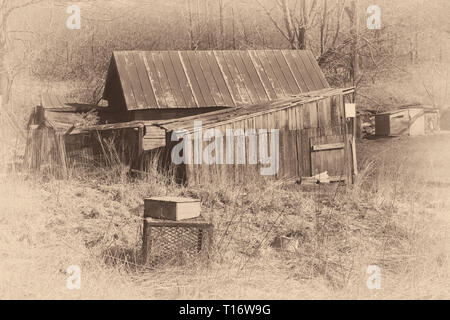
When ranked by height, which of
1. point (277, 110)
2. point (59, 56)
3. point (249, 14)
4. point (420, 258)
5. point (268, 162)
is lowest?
point (420, 258)

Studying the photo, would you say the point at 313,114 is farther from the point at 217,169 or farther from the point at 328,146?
the point at 217,169

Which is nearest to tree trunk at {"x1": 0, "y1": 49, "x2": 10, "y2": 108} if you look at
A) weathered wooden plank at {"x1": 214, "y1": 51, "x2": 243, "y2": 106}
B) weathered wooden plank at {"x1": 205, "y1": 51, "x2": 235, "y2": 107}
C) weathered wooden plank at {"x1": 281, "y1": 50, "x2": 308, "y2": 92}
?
weathered wooden plank at {"x1": 205, "y1": 51, "x2": 235, "y2": 107}

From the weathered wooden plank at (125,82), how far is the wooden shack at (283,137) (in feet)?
7.92

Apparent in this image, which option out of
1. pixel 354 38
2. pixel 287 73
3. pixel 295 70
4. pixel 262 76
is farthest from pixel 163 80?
pixel 354 38

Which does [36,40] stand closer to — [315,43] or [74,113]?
[74,113]

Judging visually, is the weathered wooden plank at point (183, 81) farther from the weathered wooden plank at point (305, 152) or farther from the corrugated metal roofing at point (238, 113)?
the weathered wooden plank at point (305, 152)

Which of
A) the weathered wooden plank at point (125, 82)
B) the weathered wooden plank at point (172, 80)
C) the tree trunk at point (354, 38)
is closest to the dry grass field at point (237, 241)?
the weathered wooden plank at point (125, 82)

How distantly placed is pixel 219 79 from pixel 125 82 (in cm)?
300

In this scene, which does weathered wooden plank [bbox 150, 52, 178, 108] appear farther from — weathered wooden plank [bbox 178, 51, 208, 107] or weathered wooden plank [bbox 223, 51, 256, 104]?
weathered wooden plank [bbox 223, 51, 256, 104]

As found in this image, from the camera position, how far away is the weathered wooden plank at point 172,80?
17.6 m

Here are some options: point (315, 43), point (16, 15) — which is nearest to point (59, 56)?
point (16, 15)

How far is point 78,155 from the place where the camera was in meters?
16.7

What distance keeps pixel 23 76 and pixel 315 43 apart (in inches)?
619

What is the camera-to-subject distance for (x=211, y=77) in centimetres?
1848
